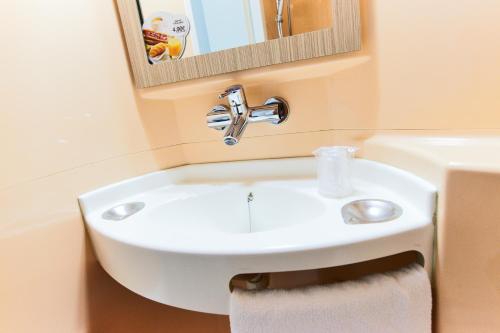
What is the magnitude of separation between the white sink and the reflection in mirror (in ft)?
1.04

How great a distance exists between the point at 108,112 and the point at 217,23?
1.20 feet

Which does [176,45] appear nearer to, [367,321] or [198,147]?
[198,147]

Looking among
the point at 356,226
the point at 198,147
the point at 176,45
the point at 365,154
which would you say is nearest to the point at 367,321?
the point at 356,226

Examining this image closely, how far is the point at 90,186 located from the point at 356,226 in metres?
0.63

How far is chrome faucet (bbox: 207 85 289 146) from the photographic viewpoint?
2.15 ft

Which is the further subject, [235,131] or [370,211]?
[235,131]

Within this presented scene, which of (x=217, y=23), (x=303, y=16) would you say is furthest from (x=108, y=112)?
(x=303, y=16)

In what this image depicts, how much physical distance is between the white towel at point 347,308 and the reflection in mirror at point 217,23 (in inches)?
19.5

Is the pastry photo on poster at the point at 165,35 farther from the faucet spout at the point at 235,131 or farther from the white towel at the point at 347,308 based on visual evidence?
the white towel at the point at 347,308

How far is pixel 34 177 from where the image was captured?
586mm

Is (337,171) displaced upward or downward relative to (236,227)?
upward

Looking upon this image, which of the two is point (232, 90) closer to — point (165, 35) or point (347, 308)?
point (165, 35)

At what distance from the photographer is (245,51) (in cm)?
63

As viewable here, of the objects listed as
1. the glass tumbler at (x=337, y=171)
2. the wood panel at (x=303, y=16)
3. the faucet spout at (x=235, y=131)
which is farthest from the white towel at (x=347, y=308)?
the wood panel at (x=303, y=16)
